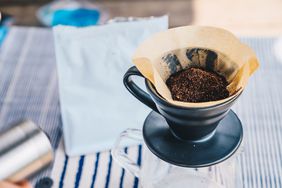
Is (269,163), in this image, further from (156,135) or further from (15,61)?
(15,61)

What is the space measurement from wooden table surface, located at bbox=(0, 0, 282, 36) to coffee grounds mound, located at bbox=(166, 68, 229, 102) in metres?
0.98

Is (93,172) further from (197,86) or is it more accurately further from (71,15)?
(71,15)

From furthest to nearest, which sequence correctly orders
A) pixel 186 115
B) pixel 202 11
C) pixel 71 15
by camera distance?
pixel 202 11 → pixel 71 15 → pixel 186 115

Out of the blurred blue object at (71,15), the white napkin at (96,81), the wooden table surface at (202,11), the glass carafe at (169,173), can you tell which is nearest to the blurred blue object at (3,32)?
the blurred blue object at (71,15)

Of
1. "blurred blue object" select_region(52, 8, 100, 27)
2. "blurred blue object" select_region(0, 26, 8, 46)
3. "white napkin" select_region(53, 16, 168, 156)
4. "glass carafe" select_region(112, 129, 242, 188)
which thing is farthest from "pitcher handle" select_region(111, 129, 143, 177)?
"blurred blue object" select_region(52, 8, 100, 27)

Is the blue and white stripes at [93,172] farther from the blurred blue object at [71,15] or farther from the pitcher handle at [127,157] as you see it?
the blurred blue object at [71,15]

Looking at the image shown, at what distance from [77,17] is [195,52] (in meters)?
0.83

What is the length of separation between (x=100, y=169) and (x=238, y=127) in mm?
244

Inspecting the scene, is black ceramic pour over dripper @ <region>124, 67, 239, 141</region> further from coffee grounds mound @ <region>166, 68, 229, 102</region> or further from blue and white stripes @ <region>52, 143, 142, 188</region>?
blue and white stripes @ <region>52, 143, 142, 188</region>

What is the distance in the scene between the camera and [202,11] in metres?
1.70

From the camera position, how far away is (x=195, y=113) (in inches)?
19.2

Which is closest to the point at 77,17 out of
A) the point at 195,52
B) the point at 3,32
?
the point at 3,32

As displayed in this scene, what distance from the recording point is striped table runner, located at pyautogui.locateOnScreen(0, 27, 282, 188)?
713 millimetres

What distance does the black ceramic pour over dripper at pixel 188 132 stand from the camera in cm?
50
